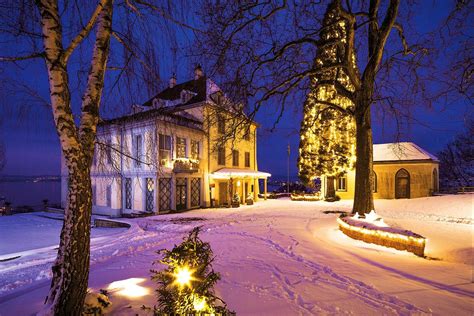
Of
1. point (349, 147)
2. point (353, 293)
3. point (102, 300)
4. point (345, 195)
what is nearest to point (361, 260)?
point (353, 293)

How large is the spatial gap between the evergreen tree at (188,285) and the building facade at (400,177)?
1029 inches

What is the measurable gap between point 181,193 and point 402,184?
72.6 feet

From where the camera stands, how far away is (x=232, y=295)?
4.54 m

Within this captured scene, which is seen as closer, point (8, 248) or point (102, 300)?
point (102, 300)

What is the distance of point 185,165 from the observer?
2044 cm

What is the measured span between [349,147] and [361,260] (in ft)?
68.4

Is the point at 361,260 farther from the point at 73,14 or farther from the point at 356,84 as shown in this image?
the point at 73,14

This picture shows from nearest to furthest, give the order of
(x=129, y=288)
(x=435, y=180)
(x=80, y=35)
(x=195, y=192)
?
(x=80, y=35), (x=129, y=288), (x=195, y=192), (x=435, y=180)

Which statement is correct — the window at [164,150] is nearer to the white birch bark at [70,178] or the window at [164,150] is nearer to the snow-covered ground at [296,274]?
the snow-covered ground at [296,274]

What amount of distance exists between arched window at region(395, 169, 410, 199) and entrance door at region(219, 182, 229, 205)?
17536mm

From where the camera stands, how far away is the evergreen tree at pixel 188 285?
302cm

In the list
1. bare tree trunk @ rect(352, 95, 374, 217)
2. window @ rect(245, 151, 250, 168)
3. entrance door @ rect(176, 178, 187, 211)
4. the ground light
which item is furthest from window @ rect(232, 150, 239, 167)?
the ground light

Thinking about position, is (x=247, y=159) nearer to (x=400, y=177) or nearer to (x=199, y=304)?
(x=400, y=177)

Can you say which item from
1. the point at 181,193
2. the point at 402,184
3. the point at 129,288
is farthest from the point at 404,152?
the point at 129,288
